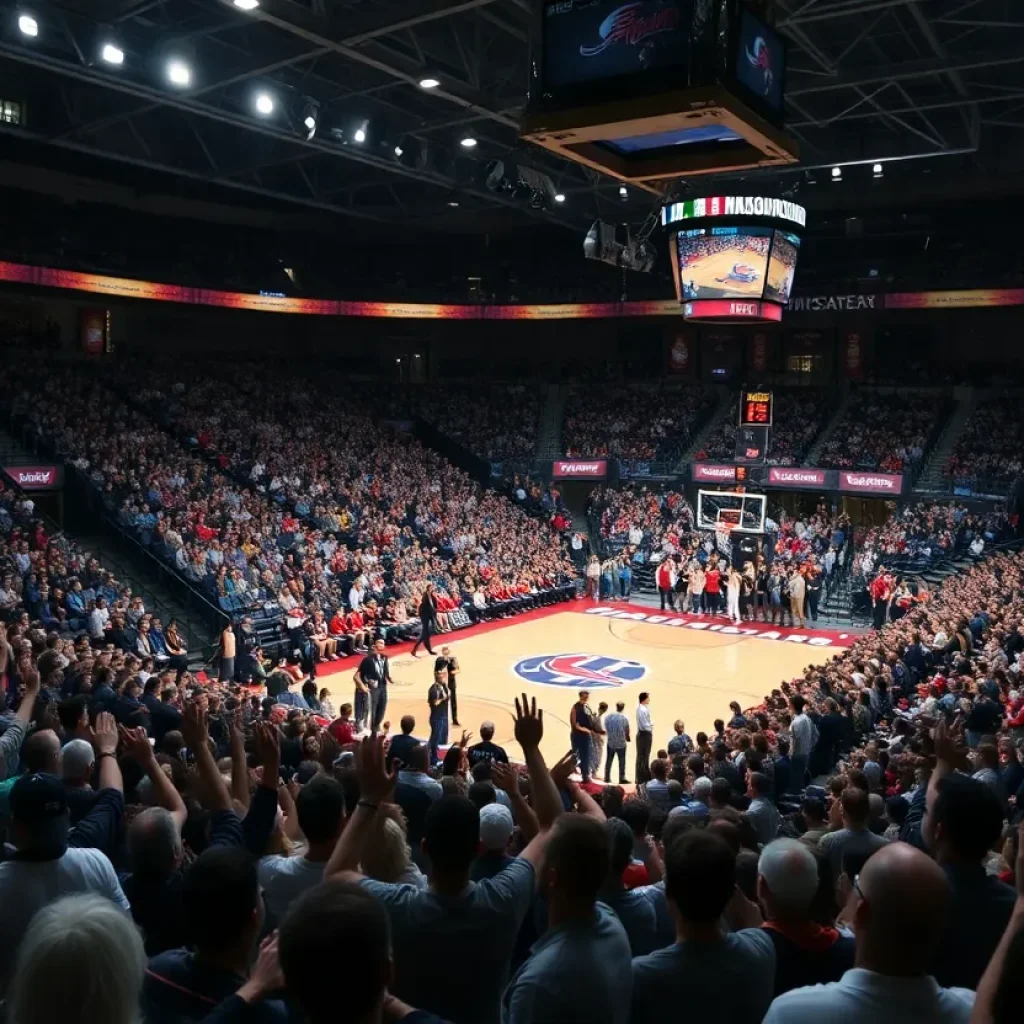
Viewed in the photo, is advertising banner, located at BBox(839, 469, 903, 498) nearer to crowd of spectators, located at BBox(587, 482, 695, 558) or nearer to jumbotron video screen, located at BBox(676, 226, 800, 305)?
crowd of spectators, located at BBox(587, 482, 695, 558)

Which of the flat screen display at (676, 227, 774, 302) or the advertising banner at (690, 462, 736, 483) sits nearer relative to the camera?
the flat screen display at (676, 227, 774, 302)

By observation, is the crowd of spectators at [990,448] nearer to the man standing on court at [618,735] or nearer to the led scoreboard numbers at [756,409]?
the led scoreboard numbers at [756,409]

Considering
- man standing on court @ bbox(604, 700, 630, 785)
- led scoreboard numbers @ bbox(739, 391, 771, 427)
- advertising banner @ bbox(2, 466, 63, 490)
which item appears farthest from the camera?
led scoreboard numbers @ bbox(739, 391, 771, 427)

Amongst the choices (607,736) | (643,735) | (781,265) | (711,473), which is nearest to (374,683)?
(607,736)

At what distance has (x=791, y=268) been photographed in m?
20.4

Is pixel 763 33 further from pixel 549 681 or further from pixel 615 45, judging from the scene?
pixel 549 681

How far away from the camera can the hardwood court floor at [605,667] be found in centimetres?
1756

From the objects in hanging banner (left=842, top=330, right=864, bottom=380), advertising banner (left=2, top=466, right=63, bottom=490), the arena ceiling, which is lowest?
advertising banner (left=2, top=466, right=63, bottom=490)

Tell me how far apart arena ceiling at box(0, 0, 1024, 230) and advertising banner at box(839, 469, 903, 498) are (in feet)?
27.6

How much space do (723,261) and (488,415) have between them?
1809 cm

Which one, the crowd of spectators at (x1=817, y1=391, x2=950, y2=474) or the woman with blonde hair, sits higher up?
the crowd of spectators at (x1=817, y1=391, x2=950, y2=474)

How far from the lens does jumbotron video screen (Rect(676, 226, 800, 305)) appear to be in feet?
62.4

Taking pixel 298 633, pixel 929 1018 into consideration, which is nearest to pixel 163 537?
pixel 298 633

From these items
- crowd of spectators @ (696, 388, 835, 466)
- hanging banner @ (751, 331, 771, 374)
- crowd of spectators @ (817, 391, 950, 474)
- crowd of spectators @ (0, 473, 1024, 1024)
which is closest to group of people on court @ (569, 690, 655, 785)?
crowd of spectators @ (0, 473, 1024, 1024)
